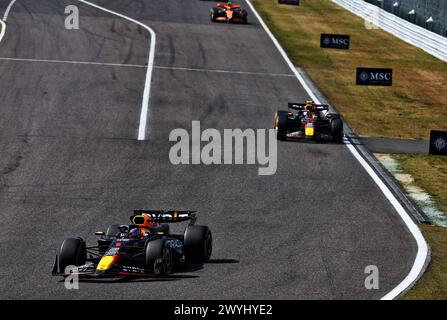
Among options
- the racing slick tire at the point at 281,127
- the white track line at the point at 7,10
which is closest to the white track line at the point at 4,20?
the white track line at the point at 7,10

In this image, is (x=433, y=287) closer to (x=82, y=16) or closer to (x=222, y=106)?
(x=222, y=106)

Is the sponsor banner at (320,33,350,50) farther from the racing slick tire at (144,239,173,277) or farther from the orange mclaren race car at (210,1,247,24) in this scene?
the racing slick tire at (144,239,173,277)

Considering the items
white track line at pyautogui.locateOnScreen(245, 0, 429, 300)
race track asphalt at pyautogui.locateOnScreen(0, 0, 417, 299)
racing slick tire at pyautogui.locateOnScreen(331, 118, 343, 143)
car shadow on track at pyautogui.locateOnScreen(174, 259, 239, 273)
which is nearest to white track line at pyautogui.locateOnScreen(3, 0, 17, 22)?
race track asphalt at pyautogui.locateOnScreen(0, 0, 417, 299)

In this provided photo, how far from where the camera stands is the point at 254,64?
4447 centimetres

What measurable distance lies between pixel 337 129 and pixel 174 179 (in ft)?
22.5

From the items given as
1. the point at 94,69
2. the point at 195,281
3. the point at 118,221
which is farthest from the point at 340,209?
the point at 94,69

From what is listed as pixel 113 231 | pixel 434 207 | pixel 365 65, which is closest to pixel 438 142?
pixel 434 207

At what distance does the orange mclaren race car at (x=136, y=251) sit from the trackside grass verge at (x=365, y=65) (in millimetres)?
16033

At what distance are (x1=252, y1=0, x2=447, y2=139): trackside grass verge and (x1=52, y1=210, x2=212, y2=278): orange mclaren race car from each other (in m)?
16.0

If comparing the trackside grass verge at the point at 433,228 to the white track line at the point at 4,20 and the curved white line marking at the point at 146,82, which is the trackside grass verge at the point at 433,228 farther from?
the white track line at the point at 4,20

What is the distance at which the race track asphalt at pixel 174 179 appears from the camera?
59.6ft

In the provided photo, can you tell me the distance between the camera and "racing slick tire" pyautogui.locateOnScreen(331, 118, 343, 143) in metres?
31.2

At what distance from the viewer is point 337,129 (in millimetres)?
31266

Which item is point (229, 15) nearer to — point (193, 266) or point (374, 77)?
point (374, 77)
